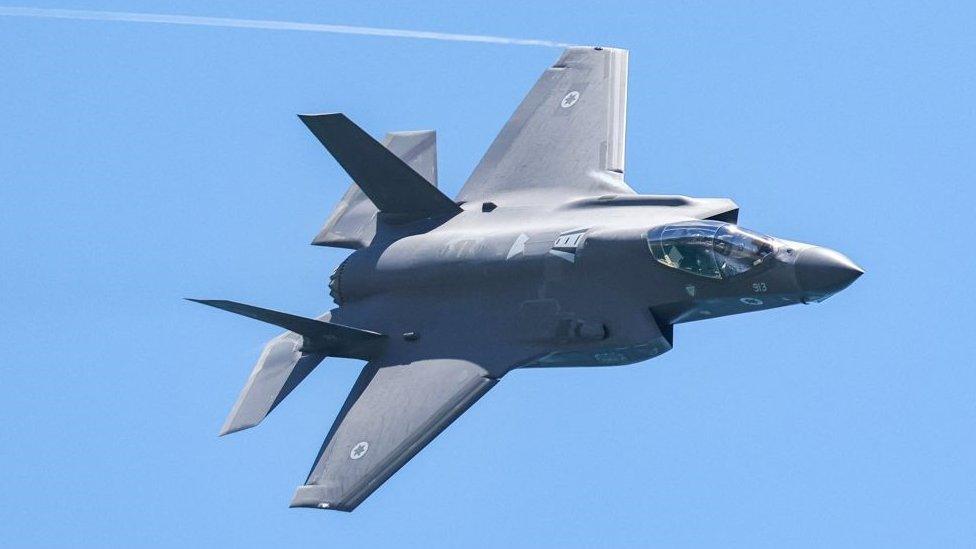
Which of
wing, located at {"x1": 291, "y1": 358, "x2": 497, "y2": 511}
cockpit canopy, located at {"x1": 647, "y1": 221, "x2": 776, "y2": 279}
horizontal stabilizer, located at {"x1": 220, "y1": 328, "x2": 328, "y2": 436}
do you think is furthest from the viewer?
horizontal stabilizer, located at {"x1": 220, "y1": 328, "x2": 328, "y2": 436}

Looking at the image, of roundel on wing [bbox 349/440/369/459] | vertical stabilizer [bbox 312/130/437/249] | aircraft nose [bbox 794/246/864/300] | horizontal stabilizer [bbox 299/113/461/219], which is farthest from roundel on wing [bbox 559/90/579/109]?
roundel on wing [bbox 349/440/369/459]

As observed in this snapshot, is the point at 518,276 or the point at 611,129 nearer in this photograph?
the point at 518,276

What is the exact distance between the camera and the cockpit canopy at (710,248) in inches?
1270

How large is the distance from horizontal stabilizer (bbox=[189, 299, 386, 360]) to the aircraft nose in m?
6.79

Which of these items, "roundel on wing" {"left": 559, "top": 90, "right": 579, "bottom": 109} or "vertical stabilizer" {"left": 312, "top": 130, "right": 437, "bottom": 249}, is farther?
"roundel on wing" {"left": 559, "top": 90, "right": 579, "bottom": 109}

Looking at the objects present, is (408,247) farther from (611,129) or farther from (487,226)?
(611,129)

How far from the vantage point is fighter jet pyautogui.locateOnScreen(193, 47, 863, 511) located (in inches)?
1283

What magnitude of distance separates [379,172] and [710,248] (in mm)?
6303

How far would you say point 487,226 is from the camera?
3519cm

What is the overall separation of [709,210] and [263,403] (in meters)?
7.61

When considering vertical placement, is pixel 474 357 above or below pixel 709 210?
below

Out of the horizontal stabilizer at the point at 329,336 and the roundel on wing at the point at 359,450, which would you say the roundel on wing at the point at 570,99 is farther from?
the roundel on wing at the point at 359,450

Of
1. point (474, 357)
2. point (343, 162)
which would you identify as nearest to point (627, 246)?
point (474, 357)

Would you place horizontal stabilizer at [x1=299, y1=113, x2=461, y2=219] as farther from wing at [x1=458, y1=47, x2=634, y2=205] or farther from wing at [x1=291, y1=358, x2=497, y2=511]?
wing at [x1=291, y1=358, x2=497, y2=511]
